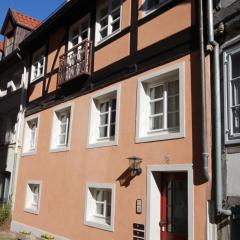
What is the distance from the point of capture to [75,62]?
38.3ft

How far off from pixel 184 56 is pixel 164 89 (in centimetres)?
98

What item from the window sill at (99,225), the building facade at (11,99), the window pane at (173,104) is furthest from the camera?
the building facade at (11,99)

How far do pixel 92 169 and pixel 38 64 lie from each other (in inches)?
267

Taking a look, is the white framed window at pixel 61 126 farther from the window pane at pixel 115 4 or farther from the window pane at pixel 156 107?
the window pane at pixel 156 107

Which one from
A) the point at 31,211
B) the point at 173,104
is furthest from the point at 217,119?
the point at 31,211

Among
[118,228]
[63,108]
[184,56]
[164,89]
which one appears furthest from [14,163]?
[184,56]

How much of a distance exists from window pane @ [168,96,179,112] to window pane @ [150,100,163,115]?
0.89 feet

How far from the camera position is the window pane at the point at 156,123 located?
8547mm

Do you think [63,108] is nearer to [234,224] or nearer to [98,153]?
[98,153]

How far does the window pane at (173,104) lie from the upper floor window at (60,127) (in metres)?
4.58

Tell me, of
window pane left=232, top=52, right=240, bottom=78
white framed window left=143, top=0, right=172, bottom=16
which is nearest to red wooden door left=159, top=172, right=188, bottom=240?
window pane left=232, top=52, right=240, bottom=78

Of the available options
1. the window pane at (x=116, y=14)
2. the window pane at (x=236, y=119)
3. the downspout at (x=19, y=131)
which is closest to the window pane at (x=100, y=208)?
the window pane at (x=236, y=119)

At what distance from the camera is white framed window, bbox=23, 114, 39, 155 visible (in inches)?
565

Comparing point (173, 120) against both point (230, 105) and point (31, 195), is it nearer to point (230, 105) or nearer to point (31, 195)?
point (230, 105)
